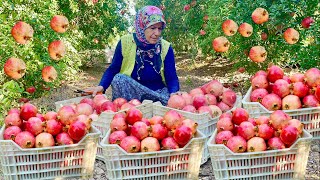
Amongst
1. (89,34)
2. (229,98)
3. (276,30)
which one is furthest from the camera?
(89,34)

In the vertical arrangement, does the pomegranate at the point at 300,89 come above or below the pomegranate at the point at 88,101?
above

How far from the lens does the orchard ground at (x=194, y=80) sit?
3809 mm

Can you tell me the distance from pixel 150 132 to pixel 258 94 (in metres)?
1.10

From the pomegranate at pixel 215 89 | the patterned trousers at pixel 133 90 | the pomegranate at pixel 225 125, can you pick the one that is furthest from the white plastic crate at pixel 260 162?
the patterned trousers at pixel 133 90

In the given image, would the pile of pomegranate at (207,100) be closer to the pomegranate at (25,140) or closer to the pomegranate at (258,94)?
the pomegranate at (258,94)

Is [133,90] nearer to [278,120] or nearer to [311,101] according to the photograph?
[311,101]

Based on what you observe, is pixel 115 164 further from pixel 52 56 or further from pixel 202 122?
pixel 52 56

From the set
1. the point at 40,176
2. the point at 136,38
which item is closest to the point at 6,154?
the point at 40,176

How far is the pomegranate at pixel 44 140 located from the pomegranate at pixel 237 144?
3.83ft

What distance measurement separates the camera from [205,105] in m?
4.25

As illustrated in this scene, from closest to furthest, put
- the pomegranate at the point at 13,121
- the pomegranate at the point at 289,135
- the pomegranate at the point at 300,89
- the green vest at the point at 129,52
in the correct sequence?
the pomegranate at the point at 289,135, the pomegranate at the point at 13,121, the pomegranate at the point at 300,89, the green vest at the point at 129,52

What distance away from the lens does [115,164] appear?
10.6 feet

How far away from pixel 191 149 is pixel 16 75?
2.35m

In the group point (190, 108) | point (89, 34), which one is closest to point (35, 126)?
point (190, 108)
